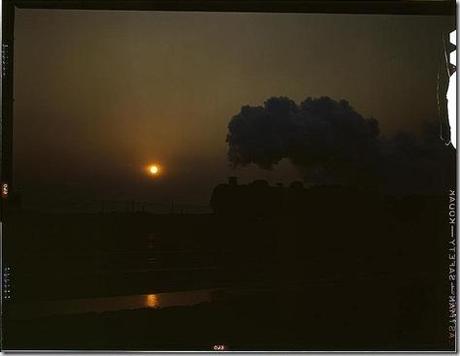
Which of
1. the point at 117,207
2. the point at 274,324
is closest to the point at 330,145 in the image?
the point at 274,324

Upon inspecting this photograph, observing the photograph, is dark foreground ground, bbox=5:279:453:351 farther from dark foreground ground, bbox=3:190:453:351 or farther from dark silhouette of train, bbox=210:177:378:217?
dark silhouette of train, bbox=210:177:378:217

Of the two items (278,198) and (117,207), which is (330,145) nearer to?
(278,198)

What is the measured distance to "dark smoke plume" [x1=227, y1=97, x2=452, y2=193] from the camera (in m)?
2.67

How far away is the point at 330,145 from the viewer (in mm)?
2682

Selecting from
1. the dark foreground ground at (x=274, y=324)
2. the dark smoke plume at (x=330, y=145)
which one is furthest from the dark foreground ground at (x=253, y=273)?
the dark smoke plume at (x=330, y=145)

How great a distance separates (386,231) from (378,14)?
3.15 feet

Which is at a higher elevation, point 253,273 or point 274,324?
point 253,273

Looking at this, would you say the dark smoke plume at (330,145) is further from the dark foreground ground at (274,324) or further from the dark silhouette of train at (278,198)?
the dark foreground ground at (274,324)

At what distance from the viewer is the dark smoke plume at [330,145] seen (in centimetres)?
267

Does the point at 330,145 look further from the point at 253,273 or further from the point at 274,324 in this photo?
the point at 274,324

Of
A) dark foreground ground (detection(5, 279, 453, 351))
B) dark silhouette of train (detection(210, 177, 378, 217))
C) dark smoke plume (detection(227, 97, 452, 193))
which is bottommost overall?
dark foreground ground (detection(5, 279, 453, 351))

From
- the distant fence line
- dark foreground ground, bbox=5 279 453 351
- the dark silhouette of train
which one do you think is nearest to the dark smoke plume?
the dark silhouette of train

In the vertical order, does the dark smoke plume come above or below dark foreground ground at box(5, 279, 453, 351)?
above

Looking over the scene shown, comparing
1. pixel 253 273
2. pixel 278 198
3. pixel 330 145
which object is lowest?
pixel 253 273
